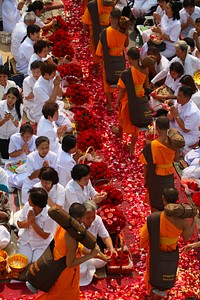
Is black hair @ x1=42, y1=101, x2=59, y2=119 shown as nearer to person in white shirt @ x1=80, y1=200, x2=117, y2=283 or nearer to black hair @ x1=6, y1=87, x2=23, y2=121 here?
black hair @ x1=6, y1=87, x2=23, y2=121

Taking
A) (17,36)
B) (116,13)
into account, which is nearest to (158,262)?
(116,13)

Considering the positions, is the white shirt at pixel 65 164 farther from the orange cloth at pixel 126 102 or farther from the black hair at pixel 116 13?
the black hair at pixel 116 13

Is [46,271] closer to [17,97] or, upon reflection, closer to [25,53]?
[17,97]

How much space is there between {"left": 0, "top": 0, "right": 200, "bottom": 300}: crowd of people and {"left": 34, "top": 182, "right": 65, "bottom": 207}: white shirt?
14 mm

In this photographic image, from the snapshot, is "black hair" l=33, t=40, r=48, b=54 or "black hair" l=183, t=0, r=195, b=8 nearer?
"black hair" l=33, t=40, r=48, b=54

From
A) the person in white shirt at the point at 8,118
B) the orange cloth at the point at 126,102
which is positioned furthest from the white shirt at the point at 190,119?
the person in white shirt at the point at 8,118

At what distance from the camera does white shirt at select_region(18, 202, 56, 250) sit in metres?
8.94

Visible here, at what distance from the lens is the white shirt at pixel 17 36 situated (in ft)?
44.1

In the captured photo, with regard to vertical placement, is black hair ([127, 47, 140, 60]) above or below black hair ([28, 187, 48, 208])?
above

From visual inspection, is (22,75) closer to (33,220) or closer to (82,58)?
(82,58)

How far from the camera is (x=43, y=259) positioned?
769cm

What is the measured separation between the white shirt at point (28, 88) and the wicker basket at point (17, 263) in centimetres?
380

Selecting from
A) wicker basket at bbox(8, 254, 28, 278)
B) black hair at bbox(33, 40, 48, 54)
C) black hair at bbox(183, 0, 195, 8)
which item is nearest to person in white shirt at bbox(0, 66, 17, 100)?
black hair at bbox(33, 40, 48, 54)

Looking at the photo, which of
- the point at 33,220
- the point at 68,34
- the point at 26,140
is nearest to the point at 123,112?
the point at 26,140
